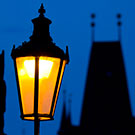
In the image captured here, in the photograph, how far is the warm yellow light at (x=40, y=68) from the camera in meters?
5.04

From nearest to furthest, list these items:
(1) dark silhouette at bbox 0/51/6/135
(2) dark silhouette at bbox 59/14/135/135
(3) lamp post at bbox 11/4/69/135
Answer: (3) lamp post at bbox 11/4/69/135, (1) dark silhouette at bbox 0/51/6/135, (2) dark silhouette at bbox 59/14/135/135

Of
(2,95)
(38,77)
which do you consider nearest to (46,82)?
(38,77)

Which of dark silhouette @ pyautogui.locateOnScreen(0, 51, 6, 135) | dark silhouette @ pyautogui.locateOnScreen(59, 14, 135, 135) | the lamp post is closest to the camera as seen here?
the lamp post

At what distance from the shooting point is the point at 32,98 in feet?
16.5

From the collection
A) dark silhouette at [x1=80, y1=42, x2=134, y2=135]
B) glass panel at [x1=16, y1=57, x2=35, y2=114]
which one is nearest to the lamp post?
glass panel at [x1=16, y1=57, x2=35, y2=114]

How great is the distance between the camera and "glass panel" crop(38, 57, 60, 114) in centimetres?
502

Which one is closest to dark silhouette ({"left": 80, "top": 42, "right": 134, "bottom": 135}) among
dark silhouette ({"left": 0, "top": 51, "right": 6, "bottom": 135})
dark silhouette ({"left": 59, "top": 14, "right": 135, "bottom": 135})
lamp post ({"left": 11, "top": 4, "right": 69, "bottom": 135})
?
dark silhouette ({"left": 59, "top": 14, "right": 135, "bottom": 135})

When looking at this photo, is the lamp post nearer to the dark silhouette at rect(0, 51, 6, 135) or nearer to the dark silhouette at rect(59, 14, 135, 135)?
the dark silhouette at rect(0, 51, 6, 135)

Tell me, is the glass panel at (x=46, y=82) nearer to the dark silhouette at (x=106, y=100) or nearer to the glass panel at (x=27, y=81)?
the glass panel at (x=27, y=81)

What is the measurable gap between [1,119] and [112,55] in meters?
36.6

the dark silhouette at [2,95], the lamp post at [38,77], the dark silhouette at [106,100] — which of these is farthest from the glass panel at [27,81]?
the dark silhouette at [106,100]

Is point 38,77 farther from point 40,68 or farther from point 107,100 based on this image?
point 107,100

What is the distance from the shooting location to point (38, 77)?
501 centimetres

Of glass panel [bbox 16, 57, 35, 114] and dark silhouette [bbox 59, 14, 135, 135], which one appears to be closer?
glass panel [bbox 16, 57, 35, 114]
